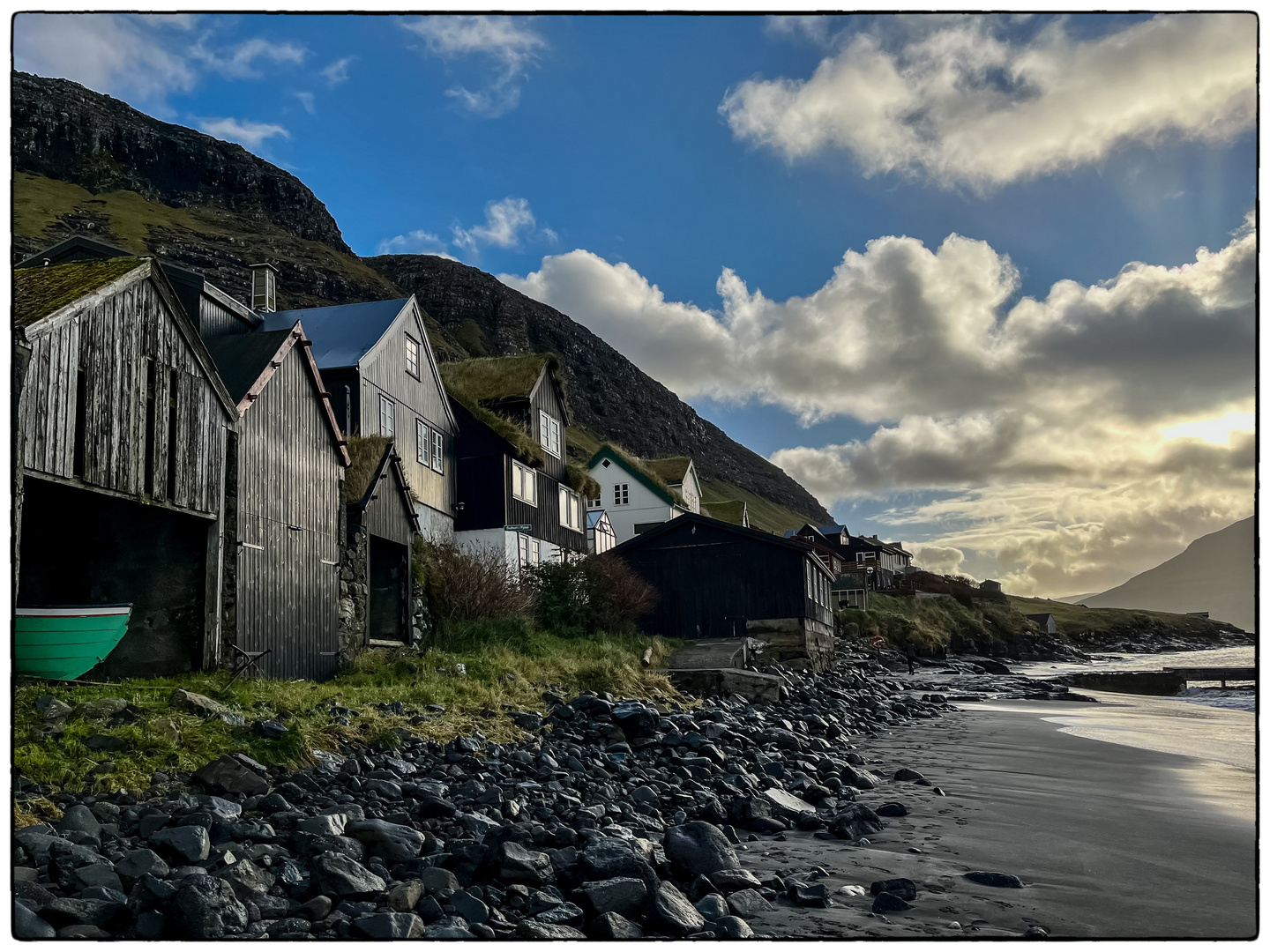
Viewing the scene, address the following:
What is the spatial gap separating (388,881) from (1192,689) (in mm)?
39033

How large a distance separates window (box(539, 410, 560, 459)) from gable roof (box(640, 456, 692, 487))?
2056 centimetres

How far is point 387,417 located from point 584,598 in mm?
8902

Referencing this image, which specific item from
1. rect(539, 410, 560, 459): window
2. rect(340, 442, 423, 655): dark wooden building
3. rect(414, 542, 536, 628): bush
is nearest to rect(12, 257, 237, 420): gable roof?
rect(340, 442, 423, 655): dark wooden building

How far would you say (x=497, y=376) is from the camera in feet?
126

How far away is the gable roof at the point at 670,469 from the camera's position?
60688mm

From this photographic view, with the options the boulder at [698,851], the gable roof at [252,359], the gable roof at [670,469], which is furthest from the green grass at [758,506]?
the boulder at [698,851]

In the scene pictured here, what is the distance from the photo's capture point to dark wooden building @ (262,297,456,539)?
2639cm

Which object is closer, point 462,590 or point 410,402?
point 462,590

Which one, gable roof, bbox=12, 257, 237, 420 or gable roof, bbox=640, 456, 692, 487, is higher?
gable roof, bbox=640, 456, 692, 487

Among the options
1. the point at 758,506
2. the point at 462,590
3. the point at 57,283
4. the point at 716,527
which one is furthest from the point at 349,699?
the point at 758,506

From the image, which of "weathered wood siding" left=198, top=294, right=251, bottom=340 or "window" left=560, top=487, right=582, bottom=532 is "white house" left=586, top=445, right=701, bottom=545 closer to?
"window" left=560, top=487, right=582, bottom=532

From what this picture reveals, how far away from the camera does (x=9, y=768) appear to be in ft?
13.9

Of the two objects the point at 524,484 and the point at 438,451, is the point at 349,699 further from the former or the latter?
the point at 524,484

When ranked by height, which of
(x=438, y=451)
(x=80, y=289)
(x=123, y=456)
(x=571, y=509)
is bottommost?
(x=123, y=456)
